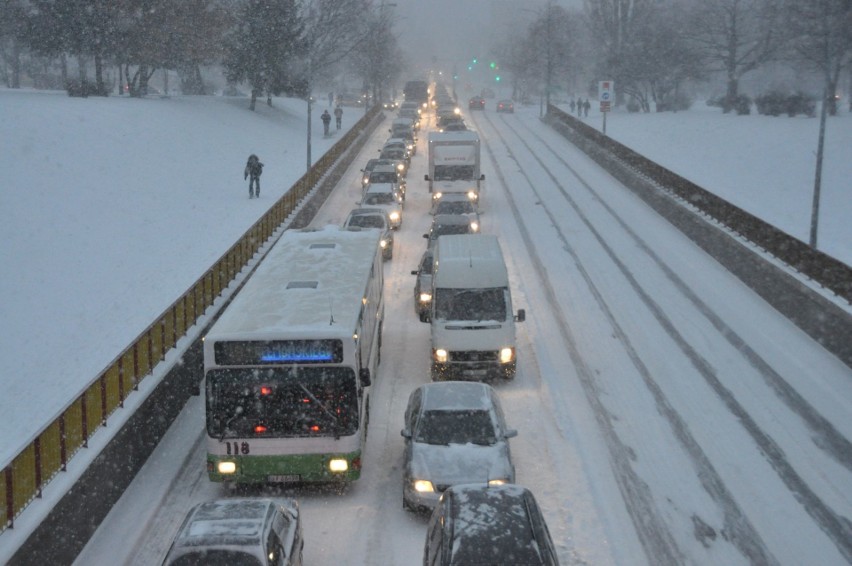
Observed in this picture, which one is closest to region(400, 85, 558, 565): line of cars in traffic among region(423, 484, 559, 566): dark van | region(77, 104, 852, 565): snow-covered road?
region(423, 484, 559, 566): dark van

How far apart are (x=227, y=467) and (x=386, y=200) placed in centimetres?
2191

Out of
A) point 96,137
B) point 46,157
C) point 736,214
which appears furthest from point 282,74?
point 736,214

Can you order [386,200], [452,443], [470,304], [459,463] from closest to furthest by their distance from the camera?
[459,463] < [452,443] < [470,304] < [386,200]

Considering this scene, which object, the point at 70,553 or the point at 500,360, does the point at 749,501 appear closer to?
the point at 500,360

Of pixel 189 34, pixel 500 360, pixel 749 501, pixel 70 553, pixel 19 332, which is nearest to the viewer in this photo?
pixel 70 553

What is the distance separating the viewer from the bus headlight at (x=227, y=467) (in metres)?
13.4

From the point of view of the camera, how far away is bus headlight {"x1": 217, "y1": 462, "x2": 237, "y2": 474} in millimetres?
13367

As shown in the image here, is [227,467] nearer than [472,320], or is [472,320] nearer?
[227,467]

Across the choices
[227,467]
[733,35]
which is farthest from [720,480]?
[733,35]

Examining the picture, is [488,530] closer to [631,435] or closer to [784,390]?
[631,435]

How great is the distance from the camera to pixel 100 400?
547 inches

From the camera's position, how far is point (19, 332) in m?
25.4

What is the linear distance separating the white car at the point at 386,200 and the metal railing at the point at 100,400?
945cm

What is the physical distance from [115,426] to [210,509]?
3.85 metres
